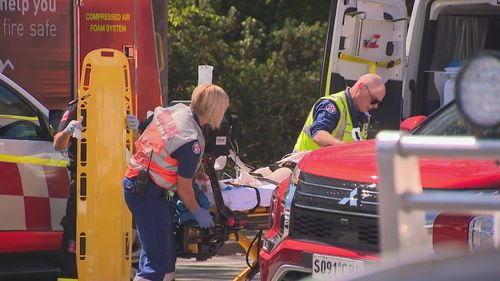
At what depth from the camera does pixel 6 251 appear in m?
8.22

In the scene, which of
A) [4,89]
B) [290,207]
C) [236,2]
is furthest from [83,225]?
[236,2]

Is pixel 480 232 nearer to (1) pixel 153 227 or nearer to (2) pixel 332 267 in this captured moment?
(2) pixel 332 267

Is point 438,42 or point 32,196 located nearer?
point 32,196

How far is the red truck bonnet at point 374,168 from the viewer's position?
5.51 m

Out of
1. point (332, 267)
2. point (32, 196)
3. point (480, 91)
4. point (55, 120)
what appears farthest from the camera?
point (55, 120)

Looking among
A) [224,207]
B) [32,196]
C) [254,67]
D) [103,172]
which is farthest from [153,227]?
[254,67]

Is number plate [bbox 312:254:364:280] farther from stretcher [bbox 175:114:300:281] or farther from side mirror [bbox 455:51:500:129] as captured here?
side mirror [bbox 455:51:500:129]

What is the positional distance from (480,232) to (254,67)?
11.1m

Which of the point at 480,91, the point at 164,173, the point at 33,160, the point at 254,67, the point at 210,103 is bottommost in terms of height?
the point at 254,67

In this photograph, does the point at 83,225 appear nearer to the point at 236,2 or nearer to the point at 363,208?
the point at 363,208

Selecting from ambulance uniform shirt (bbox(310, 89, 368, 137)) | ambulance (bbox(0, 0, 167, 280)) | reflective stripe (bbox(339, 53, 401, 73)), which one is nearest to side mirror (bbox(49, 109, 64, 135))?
ambulance uniform shirt (bbox(310, 89, 368, 137))

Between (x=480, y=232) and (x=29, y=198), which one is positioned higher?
(x=480, y=232)

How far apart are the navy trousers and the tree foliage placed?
8826mm

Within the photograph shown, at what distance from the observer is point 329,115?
8.06m
